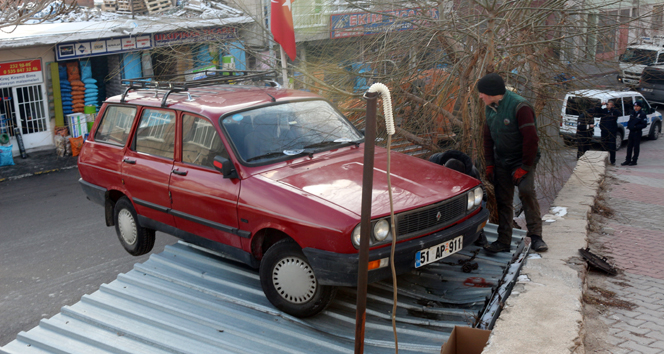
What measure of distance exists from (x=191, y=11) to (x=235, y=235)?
47.9 ft

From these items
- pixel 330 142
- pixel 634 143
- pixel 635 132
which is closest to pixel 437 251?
pixel 330 142

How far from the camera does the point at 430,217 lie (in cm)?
441

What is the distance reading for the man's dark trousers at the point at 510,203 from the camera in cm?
522

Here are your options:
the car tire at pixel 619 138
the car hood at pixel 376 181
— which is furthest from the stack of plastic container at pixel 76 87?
the car tire at pixel 619 138

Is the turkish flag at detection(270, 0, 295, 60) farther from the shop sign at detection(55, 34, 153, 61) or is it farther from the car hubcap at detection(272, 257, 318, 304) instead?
the shop sign at detection(55, 34, 153, 61)

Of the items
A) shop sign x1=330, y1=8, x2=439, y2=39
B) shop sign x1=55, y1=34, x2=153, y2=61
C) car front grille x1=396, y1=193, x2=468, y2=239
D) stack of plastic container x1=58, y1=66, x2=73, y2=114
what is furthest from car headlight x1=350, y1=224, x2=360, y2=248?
stack of plastic container x1=58, y1=66, x2=73, y2=114

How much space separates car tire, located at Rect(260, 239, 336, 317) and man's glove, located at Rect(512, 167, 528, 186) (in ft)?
6.53

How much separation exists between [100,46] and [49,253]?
31.8 ft

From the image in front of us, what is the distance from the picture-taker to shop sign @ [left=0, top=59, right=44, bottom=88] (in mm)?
Answer: 15664

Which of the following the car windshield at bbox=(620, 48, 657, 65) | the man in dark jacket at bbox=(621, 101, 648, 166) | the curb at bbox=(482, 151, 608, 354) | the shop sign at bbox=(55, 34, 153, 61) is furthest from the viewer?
the shop sign at bbox=(55, 34, 153, 61)

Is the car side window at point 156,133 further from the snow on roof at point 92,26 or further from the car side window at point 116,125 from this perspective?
the snow on roof at point 92,26

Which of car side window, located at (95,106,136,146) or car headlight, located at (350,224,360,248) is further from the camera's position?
car side window, located at (95,106,136,146)

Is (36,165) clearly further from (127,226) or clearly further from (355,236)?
(355,236)

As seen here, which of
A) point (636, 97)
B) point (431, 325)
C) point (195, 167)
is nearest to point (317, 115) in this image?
point (195, 167)
